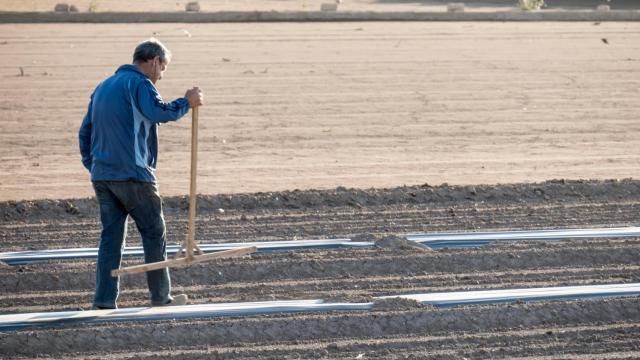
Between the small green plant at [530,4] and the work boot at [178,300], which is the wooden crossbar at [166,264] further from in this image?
the small green plant at [530,4]

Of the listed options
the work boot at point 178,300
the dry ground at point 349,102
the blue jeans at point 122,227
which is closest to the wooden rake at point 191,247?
the blue jeans at point 122,227

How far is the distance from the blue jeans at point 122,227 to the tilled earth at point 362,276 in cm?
39

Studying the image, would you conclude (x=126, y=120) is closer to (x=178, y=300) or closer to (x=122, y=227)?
(x=122, y=227)

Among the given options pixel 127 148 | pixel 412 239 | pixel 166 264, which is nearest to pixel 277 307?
pixel 166 264

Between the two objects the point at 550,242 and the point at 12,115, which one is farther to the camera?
the point at 12,115

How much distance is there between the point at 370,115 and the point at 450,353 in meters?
10.4

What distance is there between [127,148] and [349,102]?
11.0 meters

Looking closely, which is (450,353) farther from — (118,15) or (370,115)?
(118,15)

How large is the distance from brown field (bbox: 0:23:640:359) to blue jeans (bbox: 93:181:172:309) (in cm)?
37

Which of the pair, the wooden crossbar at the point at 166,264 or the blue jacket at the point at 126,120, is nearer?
the blue jacket at the point at 126,120

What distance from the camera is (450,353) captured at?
7648 millimetres

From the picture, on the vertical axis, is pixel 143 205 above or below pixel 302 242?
above

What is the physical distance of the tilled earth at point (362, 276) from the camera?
25.7 feet

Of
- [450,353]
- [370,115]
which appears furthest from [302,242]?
[370,115]
